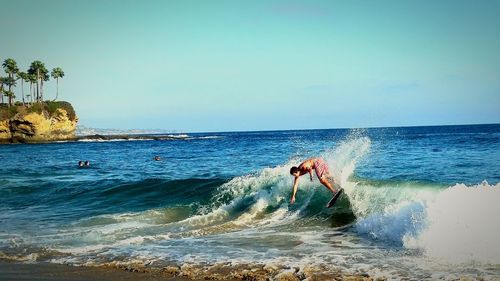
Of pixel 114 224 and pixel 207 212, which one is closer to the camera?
pixel 114 224

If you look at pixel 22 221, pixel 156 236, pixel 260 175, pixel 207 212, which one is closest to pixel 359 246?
pixel 156 236

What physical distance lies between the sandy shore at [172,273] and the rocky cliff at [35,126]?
9167cm

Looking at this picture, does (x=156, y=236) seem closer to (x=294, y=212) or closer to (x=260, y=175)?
(x=294, y=212)

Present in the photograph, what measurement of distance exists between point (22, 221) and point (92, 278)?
828 centimetres

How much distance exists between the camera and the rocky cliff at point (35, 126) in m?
89.6

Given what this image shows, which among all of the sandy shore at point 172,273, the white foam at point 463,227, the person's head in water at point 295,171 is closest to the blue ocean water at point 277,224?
the white foam at point 463,227

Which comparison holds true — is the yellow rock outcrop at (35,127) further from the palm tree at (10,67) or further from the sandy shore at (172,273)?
the sandy shore at (172,273)

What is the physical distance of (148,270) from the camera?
26.1 feet

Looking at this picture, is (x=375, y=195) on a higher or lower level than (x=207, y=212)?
higher

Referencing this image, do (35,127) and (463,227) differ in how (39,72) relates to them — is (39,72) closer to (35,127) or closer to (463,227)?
(35,127)

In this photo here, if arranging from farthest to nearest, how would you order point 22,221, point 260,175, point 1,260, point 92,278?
point 260,175
point 22,221
point 1,260
point 92,278

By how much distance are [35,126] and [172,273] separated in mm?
95637

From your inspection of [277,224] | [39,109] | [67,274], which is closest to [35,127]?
[39,109]

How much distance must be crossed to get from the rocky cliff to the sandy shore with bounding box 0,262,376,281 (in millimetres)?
91673
